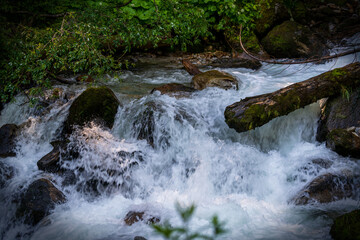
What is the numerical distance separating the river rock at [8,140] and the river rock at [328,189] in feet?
17.0

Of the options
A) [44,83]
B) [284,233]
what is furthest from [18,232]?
[284,233]

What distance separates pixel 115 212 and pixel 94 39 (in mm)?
3464

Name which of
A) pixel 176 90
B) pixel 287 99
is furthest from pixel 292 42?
pixel 287 99

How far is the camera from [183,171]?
4902 millimetres

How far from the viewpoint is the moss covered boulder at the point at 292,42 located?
29.3 feet

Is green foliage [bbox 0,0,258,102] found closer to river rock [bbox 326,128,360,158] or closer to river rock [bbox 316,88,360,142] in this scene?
river rock [bbox 316,88,360,142]

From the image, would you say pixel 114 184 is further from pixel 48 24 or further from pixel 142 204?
pixel 48 24

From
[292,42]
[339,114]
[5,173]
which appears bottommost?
[5,173]

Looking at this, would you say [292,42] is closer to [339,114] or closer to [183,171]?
[339,114]

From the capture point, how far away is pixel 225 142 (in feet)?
17.7

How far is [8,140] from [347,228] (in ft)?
19.5

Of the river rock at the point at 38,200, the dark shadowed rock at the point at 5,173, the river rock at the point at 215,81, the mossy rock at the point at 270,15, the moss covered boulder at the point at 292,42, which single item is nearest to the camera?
the river rock at the point at 38,200

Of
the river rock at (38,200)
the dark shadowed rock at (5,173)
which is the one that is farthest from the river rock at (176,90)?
the dark shadowed rock at (5,173)

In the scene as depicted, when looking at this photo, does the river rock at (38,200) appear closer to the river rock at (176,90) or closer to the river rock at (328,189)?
the river rock at (176,90)
